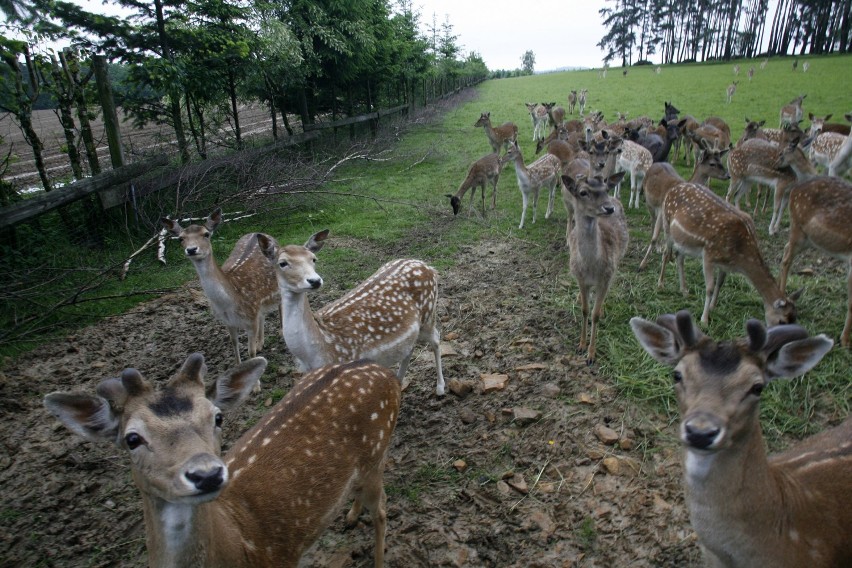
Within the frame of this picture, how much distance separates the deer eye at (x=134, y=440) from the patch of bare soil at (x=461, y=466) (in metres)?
1.58

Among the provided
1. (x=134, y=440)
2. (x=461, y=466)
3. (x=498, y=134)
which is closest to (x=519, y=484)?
(x=461, y=466)

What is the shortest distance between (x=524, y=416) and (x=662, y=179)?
16.8 ft

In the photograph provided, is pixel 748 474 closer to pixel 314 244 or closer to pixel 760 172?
pixel 314 244

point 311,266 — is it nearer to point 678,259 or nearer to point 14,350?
point 14,350

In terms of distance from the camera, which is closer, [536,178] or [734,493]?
[734,493]

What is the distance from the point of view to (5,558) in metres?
3.01

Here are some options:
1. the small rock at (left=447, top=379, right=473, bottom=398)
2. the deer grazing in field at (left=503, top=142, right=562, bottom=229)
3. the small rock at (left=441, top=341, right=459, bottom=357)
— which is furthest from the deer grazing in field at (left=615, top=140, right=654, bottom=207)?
the small rock at (left=447, top=379, right=473, bottom=398)

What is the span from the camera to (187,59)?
28.5 ft

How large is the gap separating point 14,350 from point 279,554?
4602 millimetres

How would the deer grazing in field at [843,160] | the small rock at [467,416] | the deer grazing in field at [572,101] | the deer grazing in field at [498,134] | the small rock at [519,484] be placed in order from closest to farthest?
the small rock at [519,484], the small rock at [467,416], the deer grazing in field at [843,160], the deer grazing in field at [498,134], the deer grazing in field at [572,101]

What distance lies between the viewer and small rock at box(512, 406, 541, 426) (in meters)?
3.96

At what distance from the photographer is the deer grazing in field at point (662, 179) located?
7.05 metres

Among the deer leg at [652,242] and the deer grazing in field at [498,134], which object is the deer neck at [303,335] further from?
the deer grazing in field at [498,134]

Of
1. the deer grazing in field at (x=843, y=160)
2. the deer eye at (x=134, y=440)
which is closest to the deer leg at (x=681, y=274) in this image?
the deer grazing in field at (x=843, y=160)
